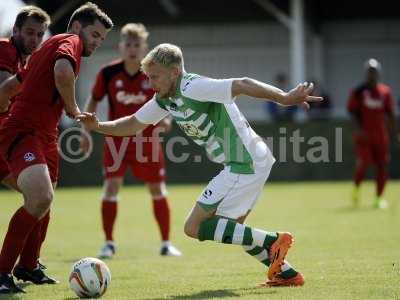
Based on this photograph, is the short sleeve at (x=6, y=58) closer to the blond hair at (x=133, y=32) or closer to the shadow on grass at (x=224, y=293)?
the shadow on grass at (x=224, y=293)

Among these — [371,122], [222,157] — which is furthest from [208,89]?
[371,122]

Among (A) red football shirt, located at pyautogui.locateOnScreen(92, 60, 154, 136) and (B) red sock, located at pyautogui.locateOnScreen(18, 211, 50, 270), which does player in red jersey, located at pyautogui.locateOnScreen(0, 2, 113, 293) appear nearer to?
(B) red sock, located at pyautogui.locateOnScreen(18, 211, 50, 270)

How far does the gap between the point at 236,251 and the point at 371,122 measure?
25.9 ft

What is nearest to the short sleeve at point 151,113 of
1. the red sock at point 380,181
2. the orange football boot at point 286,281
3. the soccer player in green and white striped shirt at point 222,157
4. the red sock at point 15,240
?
the soccer player in green and white striped shirt at point 222,157

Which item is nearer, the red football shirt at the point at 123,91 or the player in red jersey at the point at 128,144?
the player in red jersey at the point at 128,144

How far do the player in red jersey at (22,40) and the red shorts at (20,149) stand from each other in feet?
2.09

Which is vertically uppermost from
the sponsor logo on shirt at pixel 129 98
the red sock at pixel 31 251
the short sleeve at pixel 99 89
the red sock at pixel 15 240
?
the short sleeve at pixel 99 89

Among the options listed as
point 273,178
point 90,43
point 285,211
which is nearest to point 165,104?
point 90,43

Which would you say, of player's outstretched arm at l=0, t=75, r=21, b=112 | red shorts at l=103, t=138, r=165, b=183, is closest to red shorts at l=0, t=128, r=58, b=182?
player's outstretched arm at l=0, t=75, r=21, b=112

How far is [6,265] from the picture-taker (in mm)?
7535

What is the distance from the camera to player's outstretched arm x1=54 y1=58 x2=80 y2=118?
743 cm

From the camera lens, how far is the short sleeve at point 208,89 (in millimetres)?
7285

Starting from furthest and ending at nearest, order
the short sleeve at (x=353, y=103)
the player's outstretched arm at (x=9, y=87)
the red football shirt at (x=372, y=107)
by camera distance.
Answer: the short sleeve at (x=353, y=103), the red football shirt at (x=372, y=107), the player's outstretched arm at (x=9, y=87)

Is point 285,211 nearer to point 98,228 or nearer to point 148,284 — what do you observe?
point 98,228
